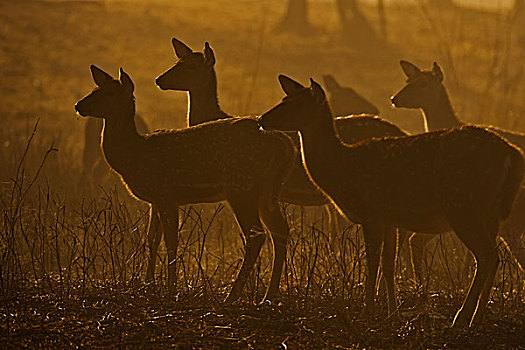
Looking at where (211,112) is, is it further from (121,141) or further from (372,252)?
(372,252)

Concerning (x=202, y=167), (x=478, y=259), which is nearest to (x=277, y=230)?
(x=202, y=167)

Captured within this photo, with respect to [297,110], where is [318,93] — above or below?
above

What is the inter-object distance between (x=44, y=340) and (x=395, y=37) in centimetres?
2638

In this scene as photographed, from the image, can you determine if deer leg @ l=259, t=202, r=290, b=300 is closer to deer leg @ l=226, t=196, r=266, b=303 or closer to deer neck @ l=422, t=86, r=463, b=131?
deer leg @ l=226, t=196, r=266, b=303

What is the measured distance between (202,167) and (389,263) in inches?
60.7

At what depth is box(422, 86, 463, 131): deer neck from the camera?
10.5m

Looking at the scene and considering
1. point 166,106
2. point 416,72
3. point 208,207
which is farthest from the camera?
point 166,106

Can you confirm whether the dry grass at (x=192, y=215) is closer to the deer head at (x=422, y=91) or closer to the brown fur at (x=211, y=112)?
the brown fur at (x=211, y=112)

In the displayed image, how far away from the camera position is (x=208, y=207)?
11922 mm

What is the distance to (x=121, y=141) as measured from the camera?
7.59m

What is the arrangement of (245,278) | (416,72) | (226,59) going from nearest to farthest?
(245,278), (416,72), (226,59)

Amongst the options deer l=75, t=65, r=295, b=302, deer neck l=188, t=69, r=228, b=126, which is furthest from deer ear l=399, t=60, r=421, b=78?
deer l=75, t=65, r=295, b=302

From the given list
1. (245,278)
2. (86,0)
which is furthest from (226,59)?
(245,278)

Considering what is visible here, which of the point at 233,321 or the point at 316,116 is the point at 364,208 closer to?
the point at 316,116
